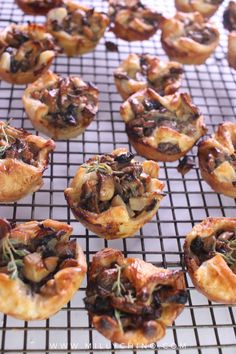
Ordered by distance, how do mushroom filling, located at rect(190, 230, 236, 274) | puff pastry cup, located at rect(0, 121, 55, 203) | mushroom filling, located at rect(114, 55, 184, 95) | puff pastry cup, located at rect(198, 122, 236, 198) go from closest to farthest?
mushroom filling, located at rect(190, 230, 236, 274)
puff pastry cup, located at rect(0, 121, 55, 203)
puff pastry cup, located at rect(198, 122, 236, 198)
mushroom filling, located at rect(114, 55, 184, 95)

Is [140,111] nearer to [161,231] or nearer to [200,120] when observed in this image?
[200,120]

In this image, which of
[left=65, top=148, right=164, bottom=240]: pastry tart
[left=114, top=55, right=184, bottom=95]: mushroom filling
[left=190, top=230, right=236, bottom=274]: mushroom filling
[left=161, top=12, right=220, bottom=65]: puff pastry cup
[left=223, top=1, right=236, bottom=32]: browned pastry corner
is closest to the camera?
[left=190, top=230, right=236, bottom=274]: mushroom filling

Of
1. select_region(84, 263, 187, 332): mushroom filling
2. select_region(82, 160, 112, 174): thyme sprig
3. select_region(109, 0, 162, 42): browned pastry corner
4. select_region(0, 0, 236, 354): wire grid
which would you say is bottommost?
select_region(0, 0, 236, 354): wire grid

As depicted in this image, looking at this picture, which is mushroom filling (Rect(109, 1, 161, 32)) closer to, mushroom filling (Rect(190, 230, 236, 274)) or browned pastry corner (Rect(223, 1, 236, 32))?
browned pastry corner (Rect(223, 1, 236, 32))

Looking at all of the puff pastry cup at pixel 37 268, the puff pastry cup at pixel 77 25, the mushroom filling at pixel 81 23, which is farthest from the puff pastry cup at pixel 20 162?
the mushroom filling at pixel 81 23

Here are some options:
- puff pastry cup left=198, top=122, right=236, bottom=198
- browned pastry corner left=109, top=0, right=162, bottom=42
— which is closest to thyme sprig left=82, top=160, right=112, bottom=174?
puff pastry cup left=198, top=122, right=236, bottom=198

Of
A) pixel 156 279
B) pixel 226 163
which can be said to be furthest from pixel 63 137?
pixel 156 279

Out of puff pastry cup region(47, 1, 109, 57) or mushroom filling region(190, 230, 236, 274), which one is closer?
mushroom filling region(190, 230, 236, 274)
